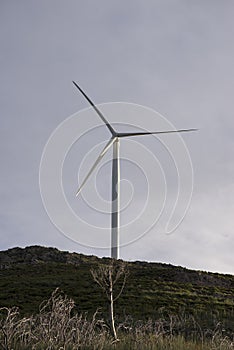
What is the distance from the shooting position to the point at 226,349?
44.4ft

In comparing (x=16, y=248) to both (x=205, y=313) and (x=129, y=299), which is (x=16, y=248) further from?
(x=205, y=313)

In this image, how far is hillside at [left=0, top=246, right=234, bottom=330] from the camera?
41.7 metres

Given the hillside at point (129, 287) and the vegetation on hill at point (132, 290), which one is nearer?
the vegetation on hill at point (132, 290)

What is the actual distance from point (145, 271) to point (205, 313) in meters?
23.2

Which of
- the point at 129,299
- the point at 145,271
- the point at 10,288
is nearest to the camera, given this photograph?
the point at 129,299

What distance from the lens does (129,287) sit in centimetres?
5147

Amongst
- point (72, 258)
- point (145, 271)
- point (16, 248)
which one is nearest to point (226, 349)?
point (145, 271)

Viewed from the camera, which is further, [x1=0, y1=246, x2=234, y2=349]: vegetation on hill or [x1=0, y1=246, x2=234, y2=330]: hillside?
[x1=0, y1=246, x2=234, y2=330]: hillside

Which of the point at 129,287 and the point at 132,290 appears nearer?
the point at 132,290

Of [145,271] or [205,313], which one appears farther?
[145,271]

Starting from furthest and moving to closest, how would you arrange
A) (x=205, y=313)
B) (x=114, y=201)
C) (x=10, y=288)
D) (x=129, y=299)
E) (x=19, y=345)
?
1. (x=114, y=201)
2. (x=10, y=288)
3. (x=129, y=299)
4. (x=205, y=313)
5. (x=19, y=345)

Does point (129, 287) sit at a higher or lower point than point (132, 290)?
higher

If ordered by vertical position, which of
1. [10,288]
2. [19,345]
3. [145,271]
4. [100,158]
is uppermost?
[100,158]

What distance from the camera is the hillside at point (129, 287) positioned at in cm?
4169
